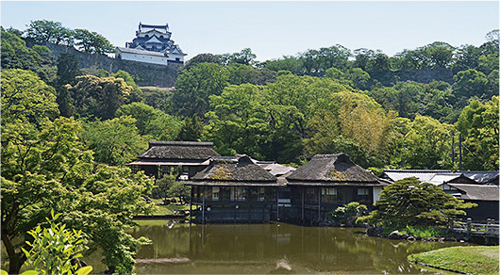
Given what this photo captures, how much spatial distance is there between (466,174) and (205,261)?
63.1ft

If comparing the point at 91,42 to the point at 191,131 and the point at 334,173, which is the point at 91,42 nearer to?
the point at 191,131

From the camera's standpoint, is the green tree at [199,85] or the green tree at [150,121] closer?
the green tree at [150,121]

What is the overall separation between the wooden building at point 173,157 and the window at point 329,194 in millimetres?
12525

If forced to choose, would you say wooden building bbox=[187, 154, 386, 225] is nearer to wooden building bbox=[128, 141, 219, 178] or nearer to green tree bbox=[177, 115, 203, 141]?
wooden building bbox=[128, 141, 219, 178]

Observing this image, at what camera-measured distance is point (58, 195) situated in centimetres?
1281

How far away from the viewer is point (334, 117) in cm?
4762

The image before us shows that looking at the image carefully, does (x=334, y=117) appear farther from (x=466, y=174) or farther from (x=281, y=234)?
(x=281, y=234)

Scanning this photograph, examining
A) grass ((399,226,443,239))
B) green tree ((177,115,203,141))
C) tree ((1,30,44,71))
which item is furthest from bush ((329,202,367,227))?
tree ((1,30,44,71))

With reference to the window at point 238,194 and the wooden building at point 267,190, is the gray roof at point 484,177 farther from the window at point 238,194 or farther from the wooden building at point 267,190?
the window at point 238,194

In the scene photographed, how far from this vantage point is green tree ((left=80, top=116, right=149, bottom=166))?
42875 mm

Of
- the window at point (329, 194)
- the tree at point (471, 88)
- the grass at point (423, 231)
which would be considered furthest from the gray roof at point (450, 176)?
the tree at point (471, 88)

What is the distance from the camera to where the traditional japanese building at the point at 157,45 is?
88.4 metres

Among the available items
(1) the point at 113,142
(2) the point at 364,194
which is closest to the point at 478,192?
(2) the point at 364,194

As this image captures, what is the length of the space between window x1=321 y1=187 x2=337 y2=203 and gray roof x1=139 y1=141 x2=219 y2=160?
46.4 ft
